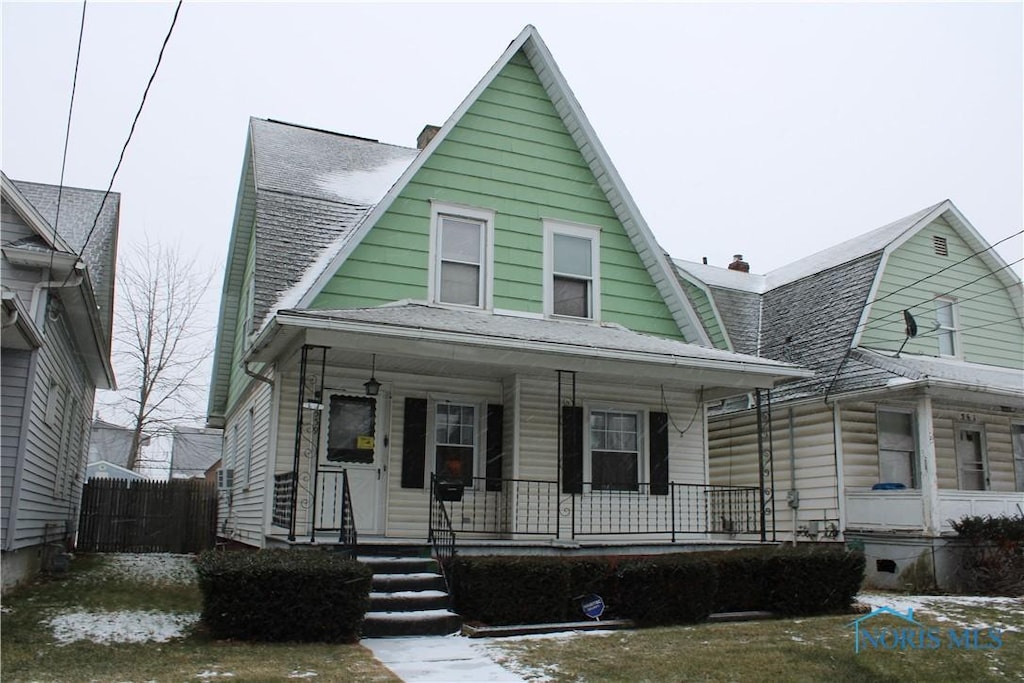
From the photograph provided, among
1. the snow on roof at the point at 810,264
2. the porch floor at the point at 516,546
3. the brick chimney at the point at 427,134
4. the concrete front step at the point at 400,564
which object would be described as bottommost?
the concrete front step at the point at 400,564

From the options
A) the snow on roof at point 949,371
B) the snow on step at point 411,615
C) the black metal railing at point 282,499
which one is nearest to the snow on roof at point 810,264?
the snow on roof at point 949,371

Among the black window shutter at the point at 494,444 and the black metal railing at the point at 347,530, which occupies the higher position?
the black window shutter at the point at 494,444

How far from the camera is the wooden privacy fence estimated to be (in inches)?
814

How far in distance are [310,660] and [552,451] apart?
6513 millimetres

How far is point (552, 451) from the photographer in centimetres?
1334

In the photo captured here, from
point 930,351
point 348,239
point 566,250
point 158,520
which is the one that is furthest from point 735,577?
point 158,520

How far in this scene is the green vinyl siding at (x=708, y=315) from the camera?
1898cm

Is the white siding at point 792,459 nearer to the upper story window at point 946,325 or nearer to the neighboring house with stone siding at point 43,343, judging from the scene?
the upper story window at point 946,325

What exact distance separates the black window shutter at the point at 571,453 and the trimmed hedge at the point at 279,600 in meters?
5.36

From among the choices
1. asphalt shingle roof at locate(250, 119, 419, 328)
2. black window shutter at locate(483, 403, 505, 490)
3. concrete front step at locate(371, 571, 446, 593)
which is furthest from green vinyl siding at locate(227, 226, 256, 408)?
concrete front step at locate(371, 571, 446, 593)

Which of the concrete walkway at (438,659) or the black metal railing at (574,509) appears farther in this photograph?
the black metal railing at (574,509)

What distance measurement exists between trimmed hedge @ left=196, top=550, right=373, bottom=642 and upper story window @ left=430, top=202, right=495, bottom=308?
17.9ft

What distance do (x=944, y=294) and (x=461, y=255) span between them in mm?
10774

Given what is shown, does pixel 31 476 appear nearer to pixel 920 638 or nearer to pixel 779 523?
pixel 920 638
